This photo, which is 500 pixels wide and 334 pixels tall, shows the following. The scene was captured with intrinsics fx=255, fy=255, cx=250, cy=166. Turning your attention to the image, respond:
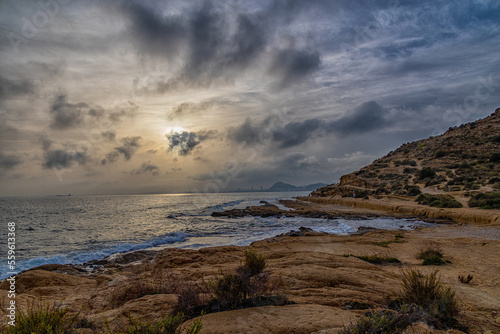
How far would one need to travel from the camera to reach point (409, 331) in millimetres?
3834

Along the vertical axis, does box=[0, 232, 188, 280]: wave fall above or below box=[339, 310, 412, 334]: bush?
below

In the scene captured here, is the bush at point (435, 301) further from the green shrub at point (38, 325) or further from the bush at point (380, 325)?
the green shrub at point (38, 325)

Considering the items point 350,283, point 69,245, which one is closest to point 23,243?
point 69,245

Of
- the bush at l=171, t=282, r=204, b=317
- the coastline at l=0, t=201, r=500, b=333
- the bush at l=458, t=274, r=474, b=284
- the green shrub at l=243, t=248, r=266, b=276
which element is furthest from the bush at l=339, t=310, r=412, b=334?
the bush at l=458, t=274, r=474, b=284

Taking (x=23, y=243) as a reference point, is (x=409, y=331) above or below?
above

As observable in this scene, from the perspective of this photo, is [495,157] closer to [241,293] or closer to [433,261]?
[433,261]

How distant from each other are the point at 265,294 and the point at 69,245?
796 inches

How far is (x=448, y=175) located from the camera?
137 ft

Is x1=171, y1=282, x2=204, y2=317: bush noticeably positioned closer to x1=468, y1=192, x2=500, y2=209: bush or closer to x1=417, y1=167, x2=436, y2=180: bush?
x1=468, y1=192, x2=500, y2=209: bush

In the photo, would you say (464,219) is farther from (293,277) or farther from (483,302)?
(293,277)

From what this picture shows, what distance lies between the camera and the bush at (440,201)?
2670cm

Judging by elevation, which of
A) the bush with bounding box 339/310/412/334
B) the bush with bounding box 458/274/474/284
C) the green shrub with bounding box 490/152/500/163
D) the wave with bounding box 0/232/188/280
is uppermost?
the green shrub with bounding box 490/152/500/163

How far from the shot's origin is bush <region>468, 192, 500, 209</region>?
22.6 metres

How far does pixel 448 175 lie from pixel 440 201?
17501 mm
